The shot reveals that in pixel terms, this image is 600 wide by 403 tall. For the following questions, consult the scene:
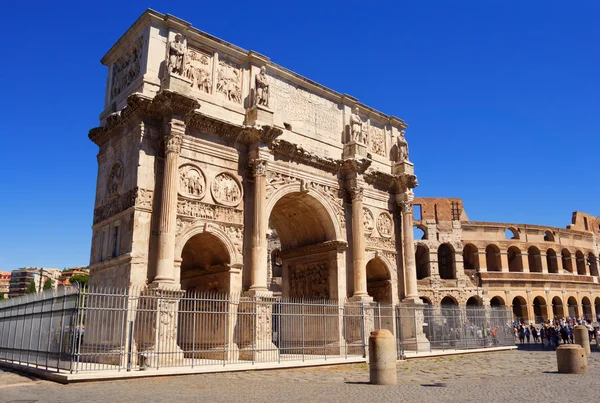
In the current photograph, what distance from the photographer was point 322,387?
9297 millimetres

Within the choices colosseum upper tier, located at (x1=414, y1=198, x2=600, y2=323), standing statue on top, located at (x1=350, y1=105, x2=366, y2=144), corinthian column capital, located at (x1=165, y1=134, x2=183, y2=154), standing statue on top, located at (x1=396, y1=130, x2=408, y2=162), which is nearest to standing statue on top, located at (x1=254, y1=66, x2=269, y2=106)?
corinthian column capital, located at (x1=165, y1=134, x2=183, y2=154)

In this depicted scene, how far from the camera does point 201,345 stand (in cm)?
1546

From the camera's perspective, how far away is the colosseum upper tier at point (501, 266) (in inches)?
1415

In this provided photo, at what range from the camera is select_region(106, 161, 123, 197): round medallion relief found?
14.9 metres

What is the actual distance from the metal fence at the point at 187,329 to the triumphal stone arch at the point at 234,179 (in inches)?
31.8

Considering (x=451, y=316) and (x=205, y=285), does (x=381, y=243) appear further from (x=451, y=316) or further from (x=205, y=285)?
(x=205, y=285)

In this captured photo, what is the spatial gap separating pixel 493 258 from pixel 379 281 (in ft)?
70.9

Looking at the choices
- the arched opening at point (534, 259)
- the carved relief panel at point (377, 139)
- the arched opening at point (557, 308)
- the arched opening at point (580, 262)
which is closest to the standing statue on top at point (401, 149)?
the carved relief panel at point (377, 139)

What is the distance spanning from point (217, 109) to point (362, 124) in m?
6.94

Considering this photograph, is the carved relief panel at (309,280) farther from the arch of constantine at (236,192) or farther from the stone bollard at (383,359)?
the stone bollard at (383,359)

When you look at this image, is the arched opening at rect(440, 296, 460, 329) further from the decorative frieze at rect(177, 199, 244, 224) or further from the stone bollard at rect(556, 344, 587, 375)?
the decorative frieze at rect(177, 199, 244, 224)

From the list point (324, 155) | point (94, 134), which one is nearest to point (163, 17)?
point (94, 134)

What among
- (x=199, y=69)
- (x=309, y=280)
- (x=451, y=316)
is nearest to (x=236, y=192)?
(x=199, y=69)

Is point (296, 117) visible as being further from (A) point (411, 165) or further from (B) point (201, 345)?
(B) point (201, 345)
